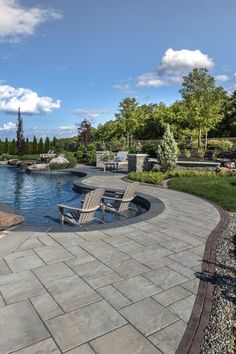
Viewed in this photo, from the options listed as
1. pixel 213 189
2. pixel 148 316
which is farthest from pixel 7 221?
pixel 213 189

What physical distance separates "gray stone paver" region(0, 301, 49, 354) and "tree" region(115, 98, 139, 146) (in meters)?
35.6

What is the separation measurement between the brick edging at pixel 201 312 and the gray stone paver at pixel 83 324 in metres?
0.64

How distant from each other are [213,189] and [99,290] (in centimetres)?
817

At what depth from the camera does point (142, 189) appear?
11.7 m

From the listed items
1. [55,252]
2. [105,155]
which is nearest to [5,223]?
[55,252]

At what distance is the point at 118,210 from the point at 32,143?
3043cm

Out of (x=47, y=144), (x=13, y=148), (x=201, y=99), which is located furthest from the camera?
(x=47, y=144)

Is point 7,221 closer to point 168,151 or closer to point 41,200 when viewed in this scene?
point 41,200

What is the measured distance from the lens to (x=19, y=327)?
9.33ft

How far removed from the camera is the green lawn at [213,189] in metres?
9.11

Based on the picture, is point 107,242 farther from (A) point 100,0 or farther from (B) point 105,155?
(B) point 105,155

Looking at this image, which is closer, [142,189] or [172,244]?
[172,244]

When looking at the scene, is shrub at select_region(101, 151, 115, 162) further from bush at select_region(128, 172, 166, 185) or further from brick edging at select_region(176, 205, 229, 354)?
brick edging at select_region(176, 205, 229, 354)

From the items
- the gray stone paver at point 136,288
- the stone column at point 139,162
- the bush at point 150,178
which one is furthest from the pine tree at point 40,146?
the gray stone paver at point 136,288
